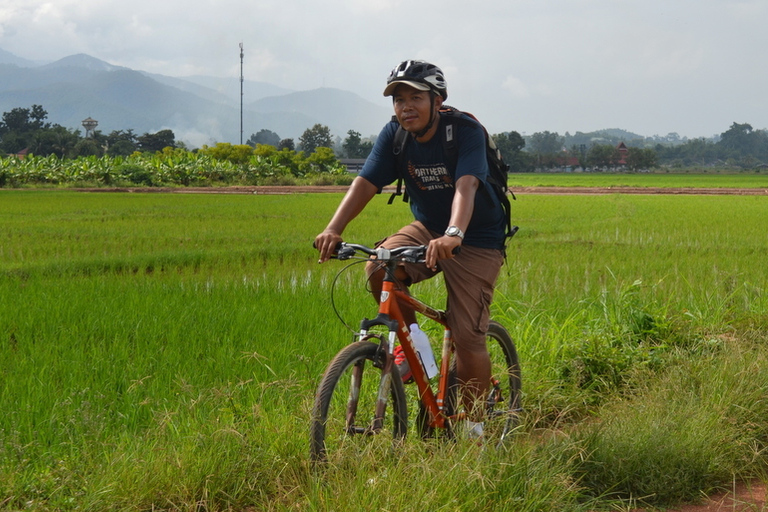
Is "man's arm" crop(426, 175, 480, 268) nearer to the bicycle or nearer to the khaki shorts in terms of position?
the bicycle

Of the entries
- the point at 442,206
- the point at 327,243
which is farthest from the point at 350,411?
the point at 442,206

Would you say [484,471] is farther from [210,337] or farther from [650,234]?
[650,234]

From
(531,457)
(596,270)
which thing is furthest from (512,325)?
(596,270)

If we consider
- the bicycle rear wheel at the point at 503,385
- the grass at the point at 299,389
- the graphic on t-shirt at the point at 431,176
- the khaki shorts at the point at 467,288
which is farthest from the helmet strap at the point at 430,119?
the grass at the point at 299,389

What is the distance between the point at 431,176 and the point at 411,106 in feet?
0.99

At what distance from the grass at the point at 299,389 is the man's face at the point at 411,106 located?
1.05 metres

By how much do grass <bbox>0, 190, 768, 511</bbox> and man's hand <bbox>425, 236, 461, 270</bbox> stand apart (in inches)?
24.9

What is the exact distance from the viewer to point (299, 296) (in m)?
6.83

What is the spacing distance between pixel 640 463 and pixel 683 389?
0.93 metres

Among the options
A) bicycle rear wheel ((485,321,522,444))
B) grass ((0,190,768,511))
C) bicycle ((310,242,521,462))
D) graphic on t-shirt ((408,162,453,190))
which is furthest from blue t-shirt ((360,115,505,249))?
grass ((0,190,768,511))

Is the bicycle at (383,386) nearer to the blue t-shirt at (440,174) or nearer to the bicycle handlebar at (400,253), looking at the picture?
the bicycle handlebar at (400,253)

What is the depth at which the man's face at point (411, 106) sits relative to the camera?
2.99m

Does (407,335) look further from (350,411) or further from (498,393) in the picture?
(498,393)

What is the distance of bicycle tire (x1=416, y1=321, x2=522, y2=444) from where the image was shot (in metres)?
3.28
